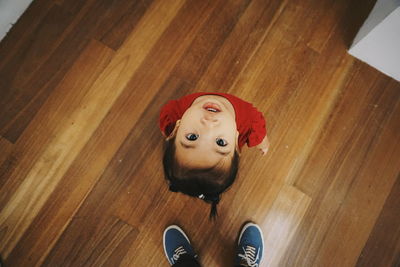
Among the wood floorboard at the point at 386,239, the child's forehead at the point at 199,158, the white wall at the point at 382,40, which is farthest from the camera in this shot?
the wood floorboard at the point at 386,239

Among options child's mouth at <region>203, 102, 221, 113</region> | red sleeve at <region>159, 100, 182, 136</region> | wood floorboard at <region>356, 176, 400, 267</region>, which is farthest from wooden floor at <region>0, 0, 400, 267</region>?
child's mouth at <region>203, 102, 221, 113</region>

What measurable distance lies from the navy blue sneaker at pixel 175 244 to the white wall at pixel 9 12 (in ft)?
3.27

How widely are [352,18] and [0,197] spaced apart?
154cm

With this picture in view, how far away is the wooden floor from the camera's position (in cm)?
98

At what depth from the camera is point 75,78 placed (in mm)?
1067

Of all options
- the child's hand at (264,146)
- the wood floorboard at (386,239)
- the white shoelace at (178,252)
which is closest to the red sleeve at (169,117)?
the child's hand at (264,146)

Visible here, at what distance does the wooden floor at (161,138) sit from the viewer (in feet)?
3.22

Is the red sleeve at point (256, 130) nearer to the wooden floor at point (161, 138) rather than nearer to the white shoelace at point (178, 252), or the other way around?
the wooden floor at point (161, 138)

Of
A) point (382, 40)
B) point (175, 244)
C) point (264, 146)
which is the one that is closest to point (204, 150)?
point (264, 146)

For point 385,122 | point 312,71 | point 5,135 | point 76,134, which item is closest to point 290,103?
point 312,71

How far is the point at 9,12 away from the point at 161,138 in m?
0.76

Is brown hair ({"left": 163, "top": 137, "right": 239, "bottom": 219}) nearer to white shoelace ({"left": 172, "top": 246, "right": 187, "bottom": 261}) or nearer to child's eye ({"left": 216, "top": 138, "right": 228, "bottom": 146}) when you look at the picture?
child's eye ({"left": 216, "top": 138, "right": 228, "bottom": 146})

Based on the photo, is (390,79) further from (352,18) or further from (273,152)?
(273,152)

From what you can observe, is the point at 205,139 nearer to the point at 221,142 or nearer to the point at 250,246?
the point at 221,142
